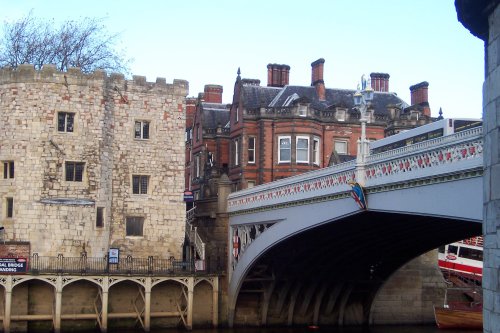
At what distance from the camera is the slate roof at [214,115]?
51.8 m

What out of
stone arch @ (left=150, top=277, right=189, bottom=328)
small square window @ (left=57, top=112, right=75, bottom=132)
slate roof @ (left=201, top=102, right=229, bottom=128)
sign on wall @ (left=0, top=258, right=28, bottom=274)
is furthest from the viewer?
slate roof @ (left=201, top=102, right=229, bottom=128)

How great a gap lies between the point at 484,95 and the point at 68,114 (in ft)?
96.1

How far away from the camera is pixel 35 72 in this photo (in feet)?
118

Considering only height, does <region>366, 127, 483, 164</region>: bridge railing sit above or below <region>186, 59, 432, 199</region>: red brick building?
below

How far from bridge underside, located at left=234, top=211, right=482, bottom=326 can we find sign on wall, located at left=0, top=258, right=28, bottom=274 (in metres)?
10.3

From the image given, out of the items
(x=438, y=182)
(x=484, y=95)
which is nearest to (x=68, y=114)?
(x=438, y=182)

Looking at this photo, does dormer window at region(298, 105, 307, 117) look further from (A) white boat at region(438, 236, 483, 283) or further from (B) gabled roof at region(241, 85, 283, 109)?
(A) white boat at region(438, 236, 483, 283)

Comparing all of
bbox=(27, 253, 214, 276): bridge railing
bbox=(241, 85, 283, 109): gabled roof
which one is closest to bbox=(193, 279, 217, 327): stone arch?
bbox=(27, 253, 214, 276): bridge railing

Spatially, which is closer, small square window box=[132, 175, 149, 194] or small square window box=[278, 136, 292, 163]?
small square window box=[132, 175, 149, 194]

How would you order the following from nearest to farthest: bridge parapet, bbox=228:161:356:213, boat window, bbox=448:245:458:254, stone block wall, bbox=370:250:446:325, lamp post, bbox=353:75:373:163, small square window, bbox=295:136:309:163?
lamp post, bbox=353:75:373:163, bridge parapet, bbox=228:161:356:213, stone block wall, bbox=370:250:446:325, small square window, bbox=295:136:309:163, boat window, bbox=448:245:458:254

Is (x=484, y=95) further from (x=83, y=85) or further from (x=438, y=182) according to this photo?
(x=83, y=85)

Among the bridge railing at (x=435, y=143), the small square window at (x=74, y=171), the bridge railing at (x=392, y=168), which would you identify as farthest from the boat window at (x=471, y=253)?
the bridge railing at (x=435, y=143)

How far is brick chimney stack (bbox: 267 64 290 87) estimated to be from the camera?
4912cm

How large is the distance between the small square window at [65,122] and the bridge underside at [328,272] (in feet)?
36.2
